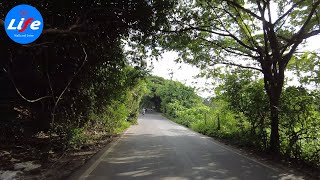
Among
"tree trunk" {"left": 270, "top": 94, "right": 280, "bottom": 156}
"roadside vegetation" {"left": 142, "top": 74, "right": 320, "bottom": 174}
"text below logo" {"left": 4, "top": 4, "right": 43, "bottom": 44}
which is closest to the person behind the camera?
"text below logo" {"left": 4, "top": 4, "right": 43, "bottom": 44}

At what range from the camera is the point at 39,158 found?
10.5m

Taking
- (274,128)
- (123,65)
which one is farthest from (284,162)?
(123,65)

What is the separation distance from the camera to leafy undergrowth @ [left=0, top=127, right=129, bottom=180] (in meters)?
8.43

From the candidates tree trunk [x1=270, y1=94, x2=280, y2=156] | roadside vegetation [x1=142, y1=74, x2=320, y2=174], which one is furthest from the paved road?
roadside vegetation [x1=142, y1=74, x2=320, y2=174]

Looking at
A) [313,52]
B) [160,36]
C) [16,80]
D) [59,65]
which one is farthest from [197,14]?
[16,80]

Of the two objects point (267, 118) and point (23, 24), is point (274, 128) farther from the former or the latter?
point (23, 24)

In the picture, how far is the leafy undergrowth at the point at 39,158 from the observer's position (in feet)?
27.7

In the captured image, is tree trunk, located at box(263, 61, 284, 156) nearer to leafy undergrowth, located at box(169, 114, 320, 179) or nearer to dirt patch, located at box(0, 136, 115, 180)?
leafy undergrowth, located at box(169, 114, 320, 179)

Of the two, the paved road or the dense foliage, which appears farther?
the dense foliage

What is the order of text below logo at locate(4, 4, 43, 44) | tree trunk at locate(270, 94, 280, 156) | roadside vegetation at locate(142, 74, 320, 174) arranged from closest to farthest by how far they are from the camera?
text below logo at locate(4, 4, 43, 44) < roadside vegetation at locate(142, 74, 320, 174) < tree trunk at locate(270, 94, 280, 156)

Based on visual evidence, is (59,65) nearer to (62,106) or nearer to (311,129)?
(62,106)

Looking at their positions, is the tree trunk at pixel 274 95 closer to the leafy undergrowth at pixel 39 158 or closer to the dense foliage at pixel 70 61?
the dense foliage at pixel 70 61

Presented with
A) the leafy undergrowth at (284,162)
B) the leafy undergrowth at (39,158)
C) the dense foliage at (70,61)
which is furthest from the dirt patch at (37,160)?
the leafy undergrowth at (284,162)

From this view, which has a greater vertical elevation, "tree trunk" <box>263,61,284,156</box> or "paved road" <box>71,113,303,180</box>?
"tree trunk" <box>263,61,284,156</box>
